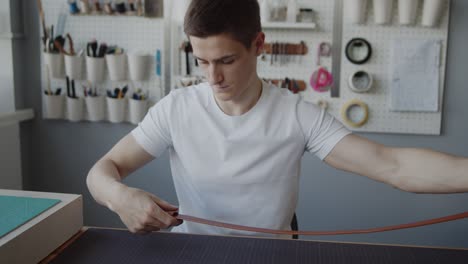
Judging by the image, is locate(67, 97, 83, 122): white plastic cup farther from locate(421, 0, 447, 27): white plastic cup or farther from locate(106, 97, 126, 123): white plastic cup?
locate(421, 0, 447, 27): white plastic cup

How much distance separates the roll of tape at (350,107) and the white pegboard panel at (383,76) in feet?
0.07

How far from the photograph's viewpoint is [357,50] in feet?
7.98

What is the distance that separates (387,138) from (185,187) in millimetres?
1379

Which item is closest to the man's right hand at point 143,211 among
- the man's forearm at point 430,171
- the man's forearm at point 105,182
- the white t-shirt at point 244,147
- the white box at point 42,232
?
the man's forearm at point 105,182

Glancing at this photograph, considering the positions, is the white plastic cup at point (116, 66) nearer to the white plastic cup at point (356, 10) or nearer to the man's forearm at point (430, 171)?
the white plastic cup at point (356, 10)

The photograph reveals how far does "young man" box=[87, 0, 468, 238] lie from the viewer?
50.8 inches

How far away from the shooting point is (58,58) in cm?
256

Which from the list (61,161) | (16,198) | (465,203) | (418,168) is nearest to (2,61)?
(61,161)

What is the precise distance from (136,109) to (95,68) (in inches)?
12.2

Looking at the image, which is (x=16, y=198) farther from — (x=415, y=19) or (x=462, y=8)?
(x=462, y=8)

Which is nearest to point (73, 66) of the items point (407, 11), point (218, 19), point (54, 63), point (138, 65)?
point (54, 63)

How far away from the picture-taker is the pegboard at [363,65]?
2393 mm

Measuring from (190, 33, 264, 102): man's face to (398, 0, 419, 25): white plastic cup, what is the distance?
125cm

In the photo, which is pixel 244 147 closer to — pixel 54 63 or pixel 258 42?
pixel 258 42
